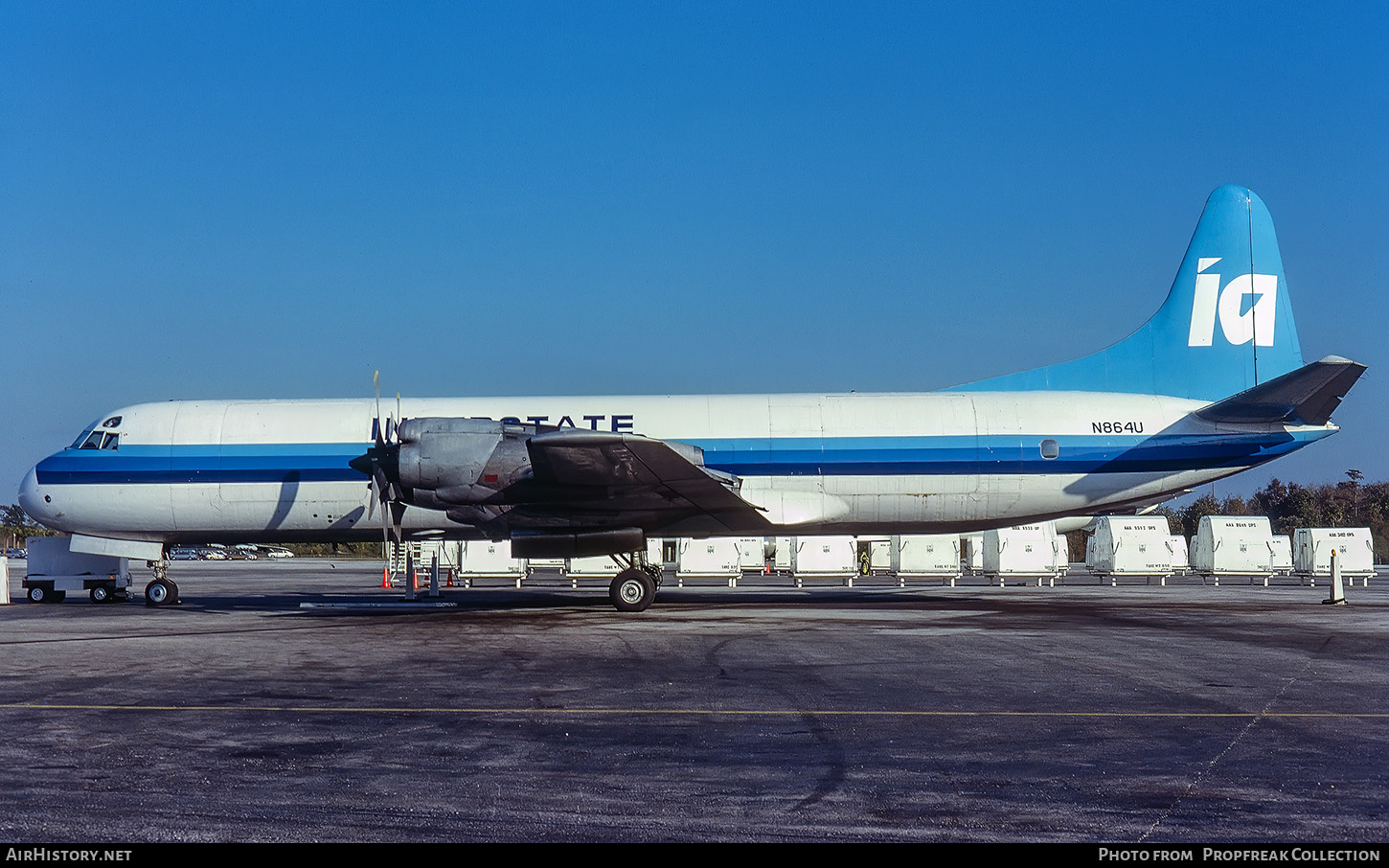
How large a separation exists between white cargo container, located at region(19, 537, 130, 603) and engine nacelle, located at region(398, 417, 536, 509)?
1125cm

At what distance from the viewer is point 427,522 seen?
2269 cm

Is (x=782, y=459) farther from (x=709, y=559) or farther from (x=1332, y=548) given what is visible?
(x=1332, y=548)

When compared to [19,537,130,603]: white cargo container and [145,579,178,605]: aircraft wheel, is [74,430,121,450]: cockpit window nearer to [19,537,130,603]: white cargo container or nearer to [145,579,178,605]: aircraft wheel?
[145,579,178,605]: aircraft wheel

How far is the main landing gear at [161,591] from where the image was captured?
23.9 meters

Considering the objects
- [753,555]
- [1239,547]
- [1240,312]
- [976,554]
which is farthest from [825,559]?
[1240,312]

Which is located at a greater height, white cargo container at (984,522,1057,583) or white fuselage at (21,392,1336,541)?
white fuselage at (21,392,1336,541)

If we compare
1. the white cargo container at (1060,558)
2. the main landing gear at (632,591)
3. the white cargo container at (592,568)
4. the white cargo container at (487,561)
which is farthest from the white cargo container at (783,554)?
the main landing gear at (632,591)

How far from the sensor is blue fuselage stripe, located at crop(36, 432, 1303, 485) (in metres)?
22.5

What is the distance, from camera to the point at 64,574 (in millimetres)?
26641

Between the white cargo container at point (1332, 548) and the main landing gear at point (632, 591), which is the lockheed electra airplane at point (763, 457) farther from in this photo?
the white cargo container at point (1332, 548)

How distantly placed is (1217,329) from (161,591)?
2386 centimetres

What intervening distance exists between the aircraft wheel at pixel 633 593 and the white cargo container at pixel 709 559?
42.9 feet

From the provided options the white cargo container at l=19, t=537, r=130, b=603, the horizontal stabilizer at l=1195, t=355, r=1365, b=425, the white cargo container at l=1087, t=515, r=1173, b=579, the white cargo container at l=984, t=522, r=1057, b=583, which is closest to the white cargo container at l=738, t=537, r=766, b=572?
the white cargo container at l=984, t=522, r=1057, b=583
